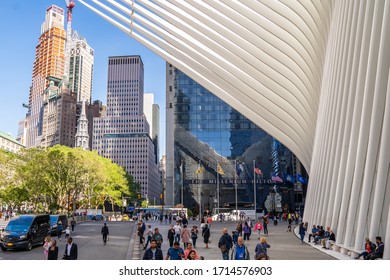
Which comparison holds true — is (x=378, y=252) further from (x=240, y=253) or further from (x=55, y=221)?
(x=55, y=221)

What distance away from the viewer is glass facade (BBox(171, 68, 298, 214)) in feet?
250

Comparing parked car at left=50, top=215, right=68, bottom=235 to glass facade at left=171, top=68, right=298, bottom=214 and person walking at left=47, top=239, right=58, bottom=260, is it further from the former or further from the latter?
glass facade at left=171, top=68, right=298, bottom=214

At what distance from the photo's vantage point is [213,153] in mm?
77688

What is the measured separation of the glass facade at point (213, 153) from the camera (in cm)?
7619

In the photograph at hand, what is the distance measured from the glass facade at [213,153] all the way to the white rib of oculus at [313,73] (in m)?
33.9

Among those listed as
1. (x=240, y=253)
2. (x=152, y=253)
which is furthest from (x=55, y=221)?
(x=240, y=253)

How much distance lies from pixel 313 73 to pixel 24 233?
21.6m

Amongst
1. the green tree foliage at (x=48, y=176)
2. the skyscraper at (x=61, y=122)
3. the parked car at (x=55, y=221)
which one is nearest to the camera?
the parked car at (x=55, y=221)

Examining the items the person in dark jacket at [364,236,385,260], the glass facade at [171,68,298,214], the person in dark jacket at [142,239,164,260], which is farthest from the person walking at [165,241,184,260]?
the glass facade at [171,68,298,214]

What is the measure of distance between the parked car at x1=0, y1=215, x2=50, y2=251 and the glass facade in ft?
166

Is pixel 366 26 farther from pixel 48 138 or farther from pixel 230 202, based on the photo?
pixel 48 138

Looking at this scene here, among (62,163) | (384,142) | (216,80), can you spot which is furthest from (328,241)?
(62,163)

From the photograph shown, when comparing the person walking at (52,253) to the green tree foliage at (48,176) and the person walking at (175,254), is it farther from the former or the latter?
the green tree foliage at (48,176)

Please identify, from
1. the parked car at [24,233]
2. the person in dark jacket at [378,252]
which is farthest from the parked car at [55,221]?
the person in dark jacket at [378,252]
